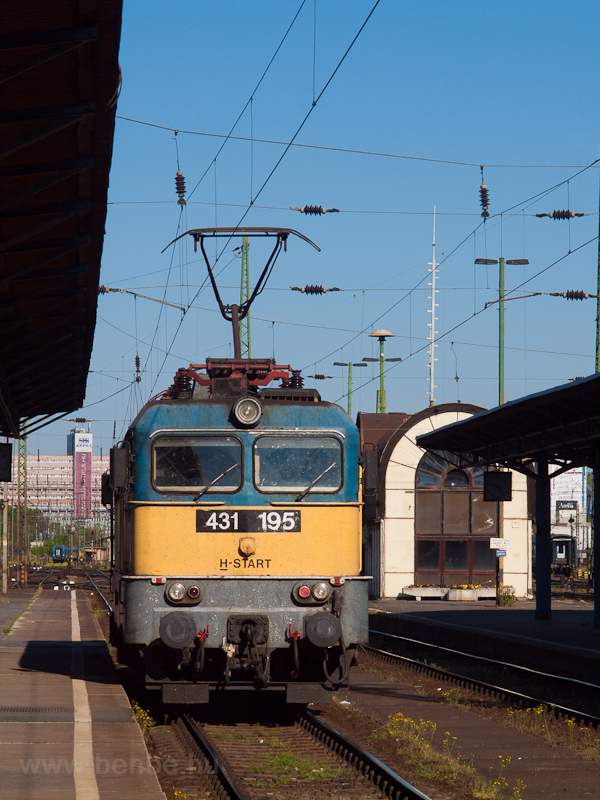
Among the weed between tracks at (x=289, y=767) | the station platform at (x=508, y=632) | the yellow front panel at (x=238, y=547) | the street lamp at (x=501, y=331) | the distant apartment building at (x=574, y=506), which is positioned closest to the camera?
the weed between tracks at (x=289, y=767)

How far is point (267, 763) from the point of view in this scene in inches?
387

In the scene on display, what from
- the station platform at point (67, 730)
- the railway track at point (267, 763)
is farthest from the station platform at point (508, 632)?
the station platform at point (67, 730)

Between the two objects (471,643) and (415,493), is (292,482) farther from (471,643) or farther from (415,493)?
(415,493)

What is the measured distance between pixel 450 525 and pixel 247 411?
2700 centimetres

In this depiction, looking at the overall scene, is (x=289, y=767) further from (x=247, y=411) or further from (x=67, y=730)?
(x=247, y=411)

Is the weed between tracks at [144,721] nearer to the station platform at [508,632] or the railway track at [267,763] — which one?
the railway track at [267,763]

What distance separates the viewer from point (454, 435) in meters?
24.8

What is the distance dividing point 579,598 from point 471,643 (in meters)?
21.6

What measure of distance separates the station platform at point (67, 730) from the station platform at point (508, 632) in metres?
7.16

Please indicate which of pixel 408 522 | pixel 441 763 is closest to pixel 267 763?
pixel 441 763

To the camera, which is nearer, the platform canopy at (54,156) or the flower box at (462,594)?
the platform canopy at (54,156)

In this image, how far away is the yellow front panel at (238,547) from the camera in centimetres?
1113

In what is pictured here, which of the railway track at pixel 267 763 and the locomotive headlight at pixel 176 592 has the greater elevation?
the locomotive headlight at pixel 176 592

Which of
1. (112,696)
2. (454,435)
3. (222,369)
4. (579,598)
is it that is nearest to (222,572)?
(112,696)
